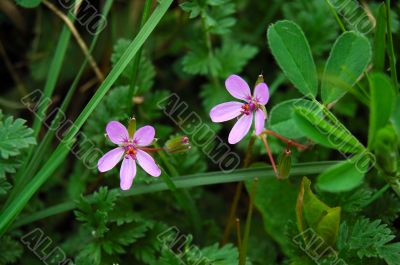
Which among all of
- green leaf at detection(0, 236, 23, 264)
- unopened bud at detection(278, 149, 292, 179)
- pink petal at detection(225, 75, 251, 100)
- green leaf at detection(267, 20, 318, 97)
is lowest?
green leaf at detection(0, 236, 23, 264)

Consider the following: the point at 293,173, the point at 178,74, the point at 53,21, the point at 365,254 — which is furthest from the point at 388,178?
the point at 53,21

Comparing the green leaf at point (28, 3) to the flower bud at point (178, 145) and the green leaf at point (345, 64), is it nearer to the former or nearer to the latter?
the flower bud at point (178, 145)

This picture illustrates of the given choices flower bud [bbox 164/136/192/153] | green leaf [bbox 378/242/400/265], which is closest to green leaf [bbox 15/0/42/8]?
flower bud [bbox 164/136/192/153]

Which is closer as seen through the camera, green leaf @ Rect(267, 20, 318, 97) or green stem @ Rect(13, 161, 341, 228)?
green leaf @ Rect(267, 20, 318, 97)

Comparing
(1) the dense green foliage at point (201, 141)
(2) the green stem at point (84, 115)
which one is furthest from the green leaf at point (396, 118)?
(2) the green stem at point (84, 115)

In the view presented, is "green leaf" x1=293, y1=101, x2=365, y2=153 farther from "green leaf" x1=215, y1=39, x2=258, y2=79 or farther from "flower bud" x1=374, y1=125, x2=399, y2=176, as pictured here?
"green leaf" x1=215, y1=39, x2=258, y2=79

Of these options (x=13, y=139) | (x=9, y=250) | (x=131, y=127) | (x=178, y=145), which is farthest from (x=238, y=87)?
(x=9, y=250)

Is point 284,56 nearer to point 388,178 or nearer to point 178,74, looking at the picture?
point 388,178
